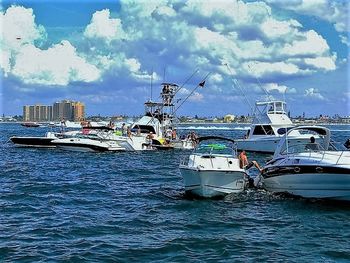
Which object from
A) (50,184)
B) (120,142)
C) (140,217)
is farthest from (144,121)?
(140,217)

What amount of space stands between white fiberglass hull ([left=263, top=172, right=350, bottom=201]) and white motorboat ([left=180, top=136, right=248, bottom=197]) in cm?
165

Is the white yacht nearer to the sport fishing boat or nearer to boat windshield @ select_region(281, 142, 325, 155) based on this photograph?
the sport fishing boat

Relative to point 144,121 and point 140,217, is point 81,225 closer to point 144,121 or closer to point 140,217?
point 140,217

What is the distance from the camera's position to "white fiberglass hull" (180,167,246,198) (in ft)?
68.6

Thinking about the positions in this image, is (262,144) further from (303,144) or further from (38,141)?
(303,144)

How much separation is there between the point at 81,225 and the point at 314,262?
7041 millimetres

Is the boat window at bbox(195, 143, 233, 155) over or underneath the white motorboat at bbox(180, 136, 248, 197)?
over

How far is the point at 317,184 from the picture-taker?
67.1 ft

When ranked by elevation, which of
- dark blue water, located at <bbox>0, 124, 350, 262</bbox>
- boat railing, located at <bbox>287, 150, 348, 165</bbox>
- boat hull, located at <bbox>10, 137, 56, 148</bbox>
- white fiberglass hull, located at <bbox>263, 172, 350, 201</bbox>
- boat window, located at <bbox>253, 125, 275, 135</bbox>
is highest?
boat window, located at <bbox>253, 125, 275, 135</bbox>

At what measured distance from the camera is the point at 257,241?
48.5 feet

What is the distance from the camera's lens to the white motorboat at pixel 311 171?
774 inches

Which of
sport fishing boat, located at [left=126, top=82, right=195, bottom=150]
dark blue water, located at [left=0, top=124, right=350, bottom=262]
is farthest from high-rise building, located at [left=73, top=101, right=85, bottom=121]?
dark blue water, located at [left=0, top=124, right=350, bottom=262]

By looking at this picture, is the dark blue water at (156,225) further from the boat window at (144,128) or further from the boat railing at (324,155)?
the boat window at (144,128)

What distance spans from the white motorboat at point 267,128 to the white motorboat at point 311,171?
26446mm
